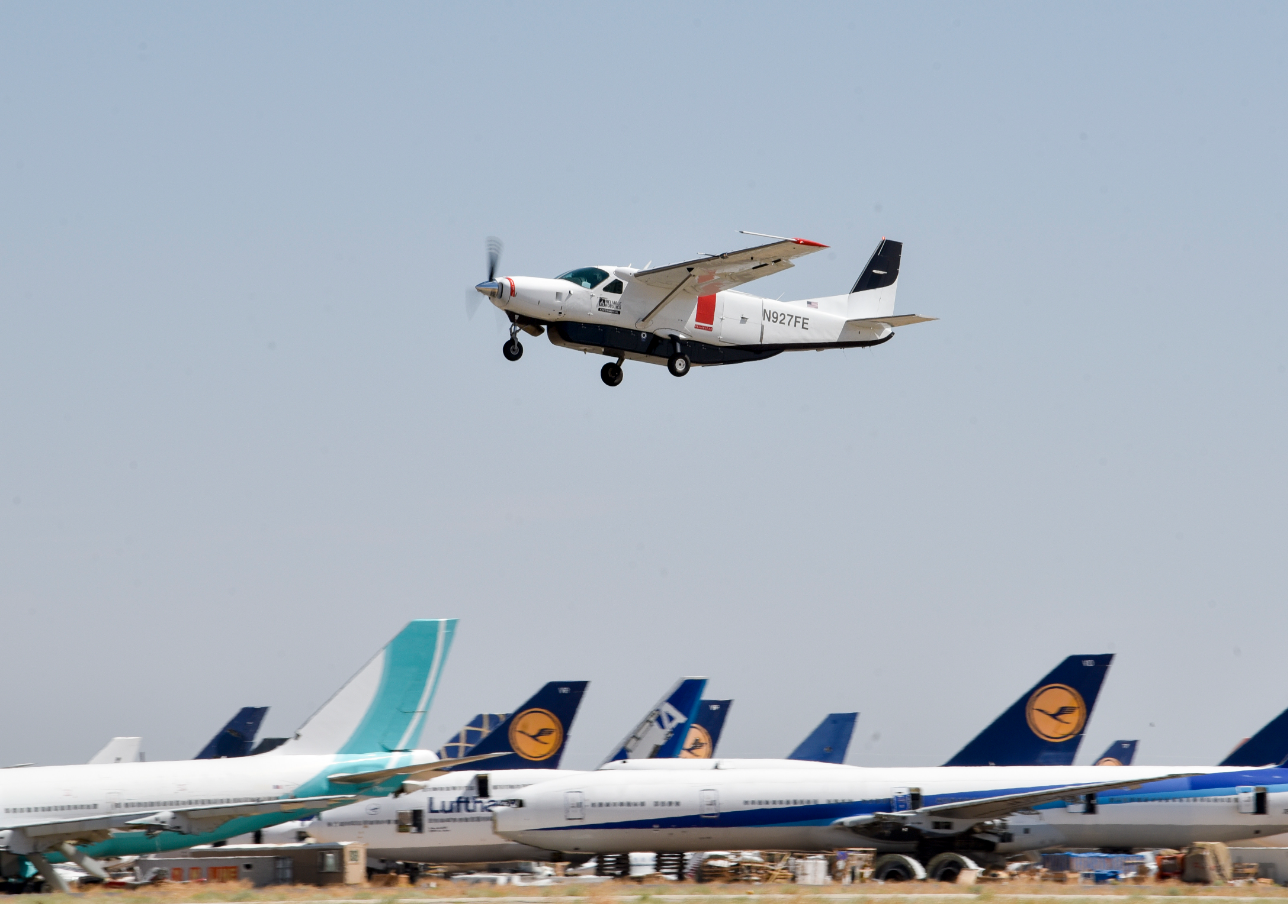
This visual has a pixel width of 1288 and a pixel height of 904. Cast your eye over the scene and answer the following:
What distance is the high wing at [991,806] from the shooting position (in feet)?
108

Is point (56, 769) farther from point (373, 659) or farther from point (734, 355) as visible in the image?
point (734, 355)

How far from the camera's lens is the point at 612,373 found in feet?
121

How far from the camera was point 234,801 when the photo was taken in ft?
93.7

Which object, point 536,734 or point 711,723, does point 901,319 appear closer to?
point 536,734

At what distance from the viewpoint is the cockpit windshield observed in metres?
34.8

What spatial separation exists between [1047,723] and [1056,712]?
430 millimetres

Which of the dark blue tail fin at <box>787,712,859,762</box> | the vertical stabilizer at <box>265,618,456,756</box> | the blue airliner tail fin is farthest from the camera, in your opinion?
the dark blue tail fin at <box>787,712,859,762</box>

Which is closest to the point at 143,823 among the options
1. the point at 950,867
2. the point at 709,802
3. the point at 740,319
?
the point at 709,802

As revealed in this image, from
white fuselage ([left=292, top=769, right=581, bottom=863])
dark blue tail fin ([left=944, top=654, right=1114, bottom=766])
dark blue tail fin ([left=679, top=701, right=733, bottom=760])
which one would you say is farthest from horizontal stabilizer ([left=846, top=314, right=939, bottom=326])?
dark blue tail fin ([left=679, top=701, right=733, bottom=760])

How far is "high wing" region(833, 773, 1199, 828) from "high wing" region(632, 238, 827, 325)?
42.9 feet

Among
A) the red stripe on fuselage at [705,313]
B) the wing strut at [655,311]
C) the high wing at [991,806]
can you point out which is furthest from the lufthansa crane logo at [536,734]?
the red stripe on fuselage at [705,313]

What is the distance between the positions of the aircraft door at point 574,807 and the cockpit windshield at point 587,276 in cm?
1225

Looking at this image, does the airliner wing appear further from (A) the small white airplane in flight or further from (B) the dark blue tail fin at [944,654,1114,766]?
(B) the dark blue tail fin at [944,654,1114,766]

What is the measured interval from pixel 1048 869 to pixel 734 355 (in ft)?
48.8
